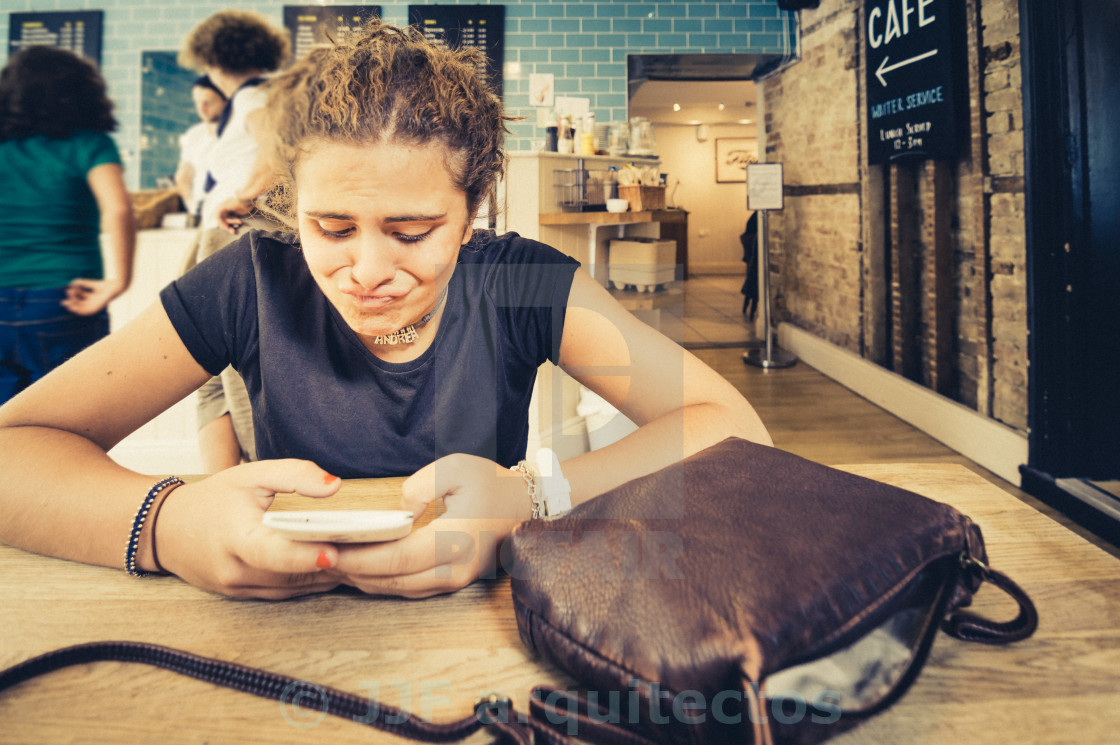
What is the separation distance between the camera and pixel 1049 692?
49 cm

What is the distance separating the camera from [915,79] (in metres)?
3.74

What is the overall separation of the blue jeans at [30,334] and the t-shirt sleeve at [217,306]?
1.52m

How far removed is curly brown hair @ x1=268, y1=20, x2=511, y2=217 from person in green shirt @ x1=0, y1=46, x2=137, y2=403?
164 cm

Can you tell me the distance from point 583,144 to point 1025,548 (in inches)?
148

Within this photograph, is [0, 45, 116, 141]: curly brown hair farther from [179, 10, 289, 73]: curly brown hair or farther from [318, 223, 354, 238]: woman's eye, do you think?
[318, 223, 354, 238]: woman's eye

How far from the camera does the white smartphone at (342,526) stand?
0.54m

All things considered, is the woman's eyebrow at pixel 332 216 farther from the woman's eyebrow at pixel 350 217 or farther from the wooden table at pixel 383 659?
the wooden table at pixel 383 659

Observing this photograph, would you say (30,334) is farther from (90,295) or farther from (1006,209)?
(1006,209)

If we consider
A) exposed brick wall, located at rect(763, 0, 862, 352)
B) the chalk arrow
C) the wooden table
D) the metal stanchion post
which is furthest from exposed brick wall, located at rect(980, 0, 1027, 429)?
the wooden table

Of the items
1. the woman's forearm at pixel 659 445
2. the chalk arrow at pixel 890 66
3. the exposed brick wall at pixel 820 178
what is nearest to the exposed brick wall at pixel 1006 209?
the chalk arrow at pixel 890 66

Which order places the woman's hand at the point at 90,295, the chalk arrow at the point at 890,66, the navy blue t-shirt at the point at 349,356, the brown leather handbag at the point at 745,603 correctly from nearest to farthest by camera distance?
the brown leather handbag at the point at 745,603
the navy blue t-shirt at the point at 349,356
the woman's hand at the point at 90,295
the chalk arrow at the point at 890,66

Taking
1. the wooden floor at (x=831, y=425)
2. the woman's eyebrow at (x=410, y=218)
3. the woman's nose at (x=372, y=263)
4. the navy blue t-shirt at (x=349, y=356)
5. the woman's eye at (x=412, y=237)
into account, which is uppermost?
the woman's eyebrow at (x=410, y=218)

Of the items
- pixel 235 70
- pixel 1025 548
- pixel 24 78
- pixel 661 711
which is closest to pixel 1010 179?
pixel 1025 548

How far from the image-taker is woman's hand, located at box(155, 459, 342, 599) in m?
0.59
